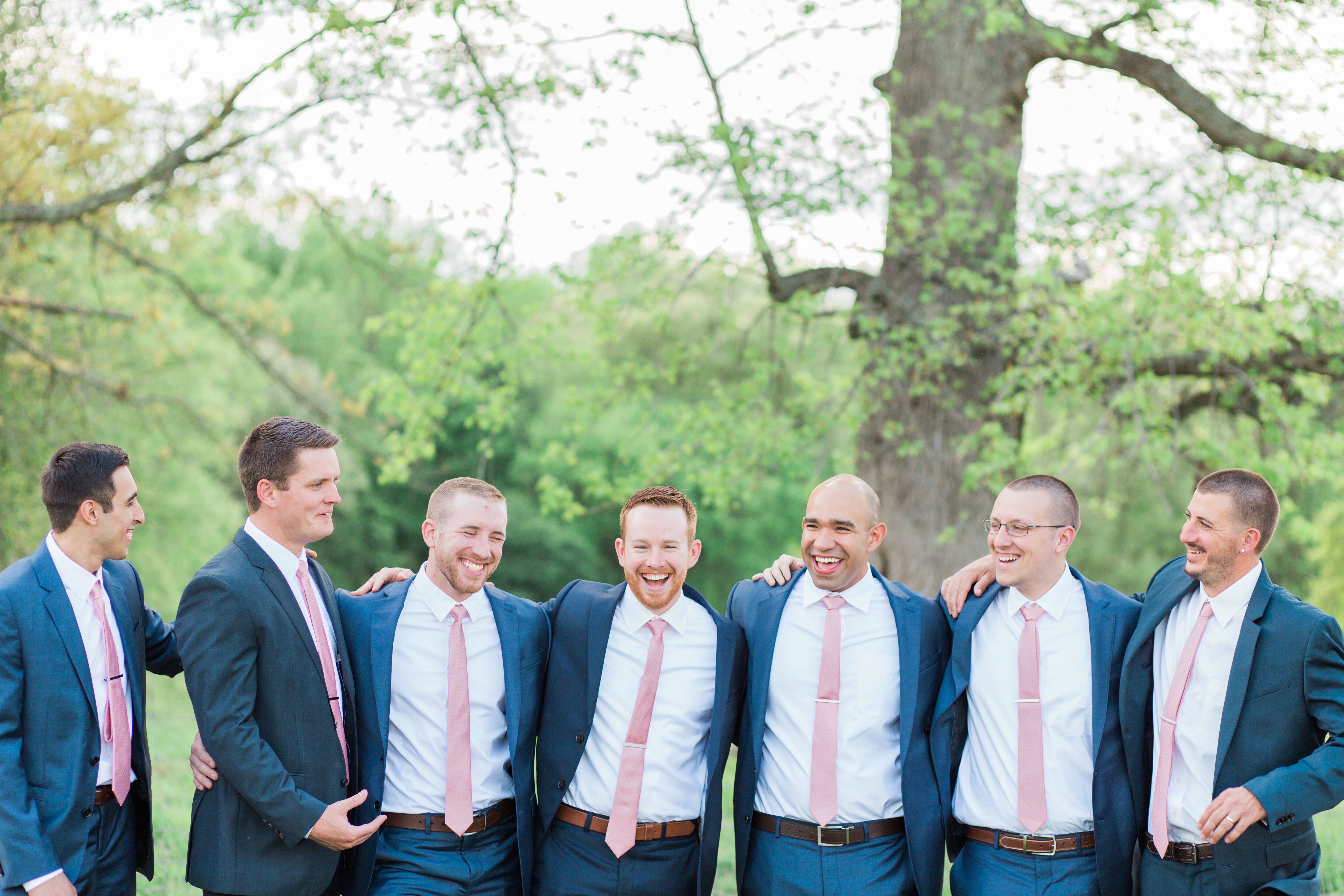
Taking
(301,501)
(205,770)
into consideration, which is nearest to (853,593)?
(301,501)

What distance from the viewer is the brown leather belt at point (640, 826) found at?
4.20 m

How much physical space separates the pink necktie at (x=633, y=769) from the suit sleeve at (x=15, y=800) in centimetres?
178

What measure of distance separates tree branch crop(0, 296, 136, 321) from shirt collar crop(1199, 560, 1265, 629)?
1084cm

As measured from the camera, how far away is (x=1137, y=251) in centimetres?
909

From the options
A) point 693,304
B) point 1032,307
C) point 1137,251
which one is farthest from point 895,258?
point 693,304

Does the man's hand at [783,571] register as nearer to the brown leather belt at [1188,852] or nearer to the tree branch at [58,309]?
the brown leather belt at [1188,852]

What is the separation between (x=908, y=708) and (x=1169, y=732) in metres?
0.89

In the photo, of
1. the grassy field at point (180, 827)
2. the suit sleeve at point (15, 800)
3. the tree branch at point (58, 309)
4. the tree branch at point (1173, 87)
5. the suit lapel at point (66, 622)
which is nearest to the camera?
the suit sleeve at point (15, 800)

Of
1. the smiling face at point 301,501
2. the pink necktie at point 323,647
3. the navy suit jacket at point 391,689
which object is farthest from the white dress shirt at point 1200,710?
the smiling face at point 301,501

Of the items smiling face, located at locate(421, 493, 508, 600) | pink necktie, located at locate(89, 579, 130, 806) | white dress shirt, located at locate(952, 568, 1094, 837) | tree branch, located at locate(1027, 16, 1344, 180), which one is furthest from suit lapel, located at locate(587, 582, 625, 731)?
tree branch, located at locate(1027, 16, 1344, 180)

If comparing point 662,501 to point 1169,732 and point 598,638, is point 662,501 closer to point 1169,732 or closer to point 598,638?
point 598,638

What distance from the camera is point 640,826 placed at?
420cm

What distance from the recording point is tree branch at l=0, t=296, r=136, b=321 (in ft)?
39.5

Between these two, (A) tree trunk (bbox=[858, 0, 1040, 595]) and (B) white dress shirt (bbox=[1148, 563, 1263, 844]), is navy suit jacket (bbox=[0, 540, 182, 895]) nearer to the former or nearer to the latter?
(B) white dress shirt (bbox=[1148, 563, 1263, 844])
